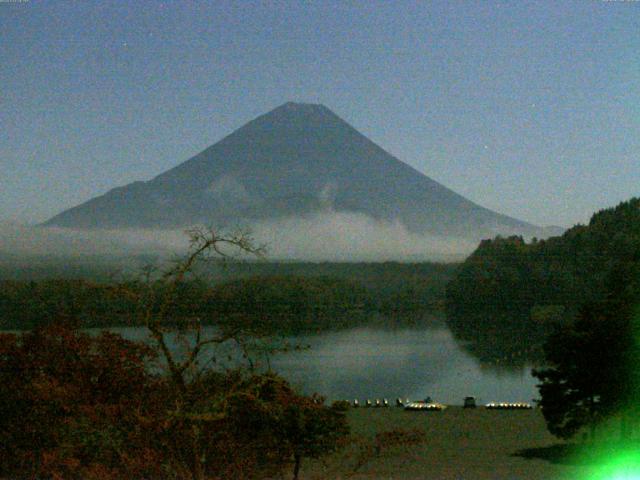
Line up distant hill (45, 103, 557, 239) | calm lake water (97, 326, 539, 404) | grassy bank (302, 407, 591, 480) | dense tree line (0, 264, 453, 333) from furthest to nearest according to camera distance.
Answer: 1. distant hill (45, 103, 557, 239)
2. calm lake water (97, 326, 539, 404)
3. dense tree line (0, 264, 453, 333)
4. grassy bank (302, 407, 591, 480)

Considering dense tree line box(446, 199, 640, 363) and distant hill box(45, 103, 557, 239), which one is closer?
dense tree line box(446, 199, 640, 363)

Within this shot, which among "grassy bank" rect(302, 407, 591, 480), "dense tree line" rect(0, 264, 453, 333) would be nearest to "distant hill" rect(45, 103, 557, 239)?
"dense tree line" rect(0, 264, 453, 333)

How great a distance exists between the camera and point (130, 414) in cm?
280

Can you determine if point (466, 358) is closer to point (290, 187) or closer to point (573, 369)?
point (573, 369)

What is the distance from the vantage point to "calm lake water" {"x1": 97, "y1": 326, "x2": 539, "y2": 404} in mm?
21281

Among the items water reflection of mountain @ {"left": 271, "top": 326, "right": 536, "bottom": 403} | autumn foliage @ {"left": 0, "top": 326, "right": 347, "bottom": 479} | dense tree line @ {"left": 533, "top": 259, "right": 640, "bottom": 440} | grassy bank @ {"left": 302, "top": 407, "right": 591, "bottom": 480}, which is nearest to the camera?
autumn foliage @ {"left": 0, "top": 326, "right": 347, "bottom": 479}

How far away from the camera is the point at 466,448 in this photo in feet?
38.0

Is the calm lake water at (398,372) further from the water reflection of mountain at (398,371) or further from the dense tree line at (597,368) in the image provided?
the dense tree line at (597,368)

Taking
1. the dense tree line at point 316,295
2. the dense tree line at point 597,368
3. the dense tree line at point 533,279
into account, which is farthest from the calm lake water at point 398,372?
the dense tree line at point 597,368

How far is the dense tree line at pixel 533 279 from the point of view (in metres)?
39.7

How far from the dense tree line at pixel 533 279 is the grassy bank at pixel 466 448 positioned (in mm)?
21602

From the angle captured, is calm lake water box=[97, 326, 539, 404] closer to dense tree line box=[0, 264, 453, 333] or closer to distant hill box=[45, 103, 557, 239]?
dense tree line box=[0, 264, 453, 333]

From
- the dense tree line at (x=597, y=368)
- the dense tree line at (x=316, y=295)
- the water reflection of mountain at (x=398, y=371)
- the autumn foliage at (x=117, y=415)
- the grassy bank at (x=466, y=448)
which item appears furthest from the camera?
the water reflection of mountain at (x=398, y=371)

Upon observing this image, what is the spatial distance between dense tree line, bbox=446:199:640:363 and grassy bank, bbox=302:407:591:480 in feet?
70.9
